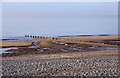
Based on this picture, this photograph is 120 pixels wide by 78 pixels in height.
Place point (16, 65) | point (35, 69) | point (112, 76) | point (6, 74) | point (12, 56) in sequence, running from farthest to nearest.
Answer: point (12, 56) < point (16, 65) < point (35, 69) < point (6, 74) < point (112, 76)

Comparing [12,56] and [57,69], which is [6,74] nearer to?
[57,69]

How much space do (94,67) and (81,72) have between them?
2.13 metres

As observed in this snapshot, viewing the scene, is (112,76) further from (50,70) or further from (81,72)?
(50,70)

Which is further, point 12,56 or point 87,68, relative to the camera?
point 12,56

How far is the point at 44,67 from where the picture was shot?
2394cm

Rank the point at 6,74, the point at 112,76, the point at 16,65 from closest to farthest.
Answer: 1. the point at 112,76
2. the point at 6,74
3. the point at 16,65

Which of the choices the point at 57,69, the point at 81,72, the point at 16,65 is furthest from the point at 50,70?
the point at 16,65

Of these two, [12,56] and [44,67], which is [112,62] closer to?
[44,67]

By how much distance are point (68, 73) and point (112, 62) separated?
579cm

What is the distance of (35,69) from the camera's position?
75.8 feet

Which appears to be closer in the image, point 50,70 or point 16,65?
point 50,70

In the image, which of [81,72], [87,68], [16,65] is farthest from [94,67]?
[16,65]

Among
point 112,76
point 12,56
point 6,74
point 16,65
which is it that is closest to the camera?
point 112,76

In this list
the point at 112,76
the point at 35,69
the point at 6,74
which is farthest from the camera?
the point at 35,69
